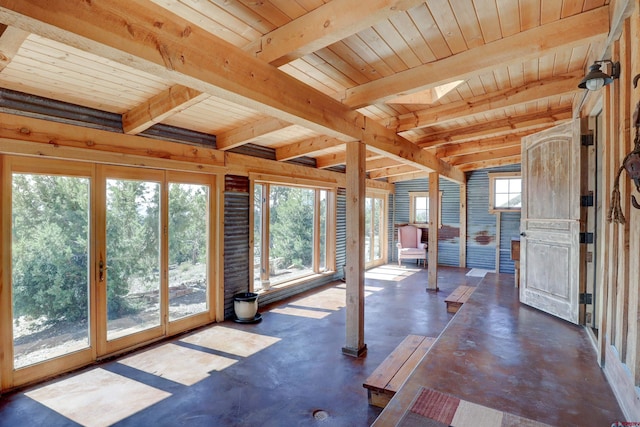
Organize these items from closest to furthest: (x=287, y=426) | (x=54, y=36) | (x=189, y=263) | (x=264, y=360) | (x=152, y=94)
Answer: (x=54, y=36) < (x=287, y=426) < (x=152, y=94) < (x=264, y=360) < (x=189, y=263)

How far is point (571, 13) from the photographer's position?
2.12 meters

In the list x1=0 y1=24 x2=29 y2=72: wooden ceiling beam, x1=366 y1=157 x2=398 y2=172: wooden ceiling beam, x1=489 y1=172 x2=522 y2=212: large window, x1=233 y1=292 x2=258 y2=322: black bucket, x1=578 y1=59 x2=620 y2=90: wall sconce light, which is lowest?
x1=233 y1=292 x2=258 y2=322: black bucket

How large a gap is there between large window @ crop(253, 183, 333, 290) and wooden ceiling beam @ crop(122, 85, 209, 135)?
7.30 ft

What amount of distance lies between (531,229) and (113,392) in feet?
15.2

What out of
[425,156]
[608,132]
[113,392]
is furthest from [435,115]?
[113,392]

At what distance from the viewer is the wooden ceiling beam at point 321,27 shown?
69.2 inches

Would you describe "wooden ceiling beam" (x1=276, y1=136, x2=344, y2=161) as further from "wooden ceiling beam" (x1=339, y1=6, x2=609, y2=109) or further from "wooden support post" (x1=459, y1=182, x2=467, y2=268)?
"wooden support post" (x1=459, y1=182, x2=467, y2=268)

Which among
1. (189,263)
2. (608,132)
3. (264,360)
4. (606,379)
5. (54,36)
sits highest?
(54,36)

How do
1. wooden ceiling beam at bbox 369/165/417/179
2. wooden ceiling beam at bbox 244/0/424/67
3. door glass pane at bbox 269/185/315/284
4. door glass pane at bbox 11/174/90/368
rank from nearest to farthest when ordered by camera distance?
wooden ceiling beam at bbox 244/0/424/67 → door glass pane at bbox 11/174/90/368 → door glass pane at bbox 269/185/315/284 → wooden ceiling beam at bbox 369/165/417/179

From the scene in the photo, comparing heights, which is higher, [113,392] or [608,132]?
[608,132]

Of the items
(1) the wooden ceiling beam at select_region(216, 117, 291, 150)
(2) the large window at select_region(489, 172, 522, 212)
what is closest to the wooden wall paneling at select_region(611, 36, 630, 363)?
(1) the wooden ceiling beam at select_region(216, 117, 291, 150)

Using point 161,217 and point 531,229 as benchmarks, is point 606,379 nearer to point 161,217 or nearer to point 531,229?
point 531,229

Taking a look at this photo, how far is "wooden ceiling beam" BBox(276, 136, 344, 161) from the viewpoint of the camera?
4.60 metres

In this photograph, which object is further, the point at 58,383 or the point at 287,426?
the point at 58,383
